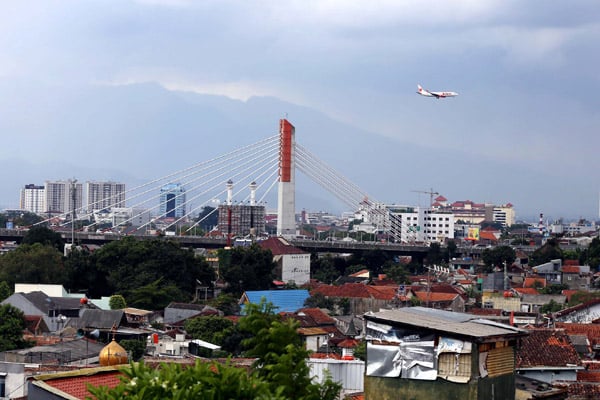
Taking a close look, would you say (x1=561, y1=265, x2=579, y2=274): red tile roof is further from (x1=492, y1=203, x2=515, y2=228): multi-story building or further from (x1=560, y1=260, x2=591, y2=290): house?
(x1=492, y1=203, x2=515, y2=228): multi-story building

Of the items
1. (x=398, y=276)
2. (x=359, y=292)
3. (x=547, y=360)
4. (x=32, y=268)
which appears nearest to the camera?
(x=547, y=360)

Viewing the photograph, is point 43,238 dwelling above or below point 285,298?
above

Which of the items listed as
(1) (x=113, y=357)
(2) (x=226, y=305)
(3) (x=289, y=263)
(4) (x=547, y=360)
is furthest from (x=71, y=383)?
(3) (x=289, y=263)

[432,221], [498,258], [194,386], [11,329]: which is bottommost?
[11,329]

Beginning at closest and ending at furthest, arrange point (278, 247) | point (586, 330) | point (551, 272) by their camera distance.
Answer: point (586, 330), point (551, 272), point (278, 247)

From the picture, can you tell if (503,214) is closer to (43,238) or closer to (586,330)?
(43,238)

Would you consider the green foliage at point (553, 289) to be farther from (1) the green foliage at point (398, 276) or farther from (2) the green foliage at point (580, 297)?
(1) the green foliage at point (398, 276)
